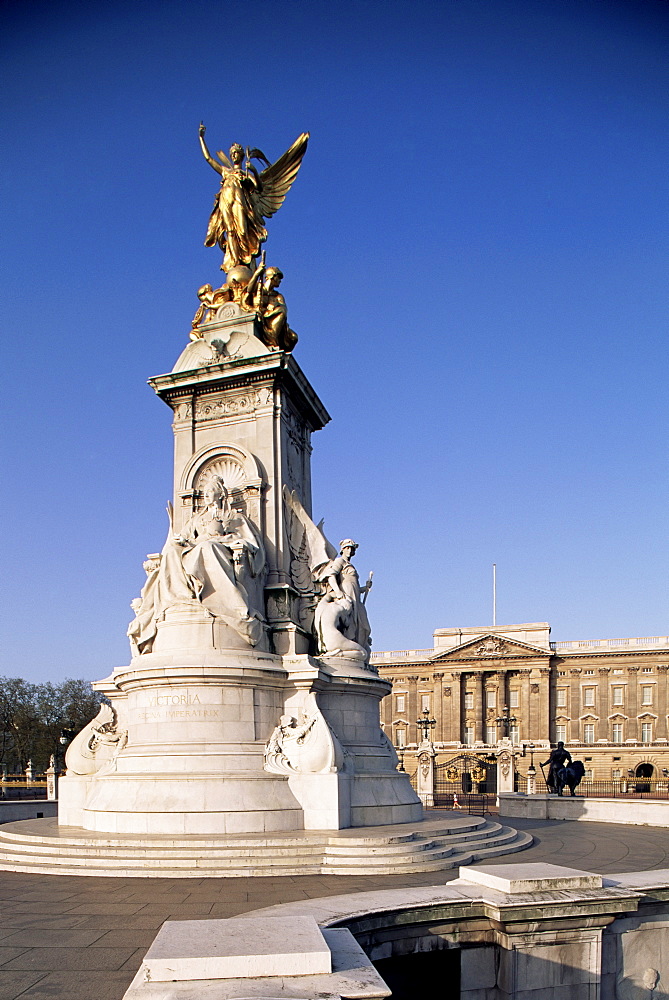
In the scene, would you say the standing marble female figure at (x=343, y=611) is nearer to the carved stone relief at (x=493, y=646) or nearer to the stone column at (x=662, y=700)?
the carved stone relief at (x=493, y=646)

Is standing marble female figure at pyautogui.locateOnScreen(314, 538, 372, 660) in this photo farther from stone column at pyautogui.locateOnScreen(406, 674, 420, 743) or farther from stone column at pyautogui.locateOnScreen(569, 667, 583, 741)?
stone column at pyautogui.locateOnScreen(569, 667, 583, 741)

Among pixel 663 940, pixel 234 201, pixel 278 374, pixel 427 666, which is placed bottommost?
pixel 427 666

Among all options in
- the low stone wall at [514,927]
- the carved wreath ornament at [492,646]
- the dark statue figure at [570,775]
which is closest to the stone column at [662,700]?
the carved wreath ornament at [492,646]

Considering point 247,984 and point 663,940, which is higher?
point 247,984

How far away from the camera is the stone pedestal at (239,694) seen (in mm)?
14805

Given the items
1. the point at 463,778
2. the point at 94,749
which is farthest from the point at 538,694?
the point at 94,749

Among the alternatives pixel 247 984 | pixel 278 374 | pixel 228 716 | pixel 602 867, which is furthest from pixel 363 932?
pixel 278 374

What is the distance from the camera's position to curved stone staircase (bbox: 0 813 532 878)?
482 inches

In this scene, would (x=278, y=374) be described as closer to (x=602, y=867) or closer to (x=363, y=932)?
(x=602, y=867)

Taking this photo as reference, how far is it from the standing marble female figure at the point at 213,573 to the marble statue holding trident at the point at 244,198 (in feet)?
23.6

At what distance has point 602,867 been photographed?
42.6 ft

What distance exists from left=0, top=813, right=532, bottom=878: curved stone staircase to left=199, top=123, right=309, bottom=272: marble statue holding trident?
1453 centimetres

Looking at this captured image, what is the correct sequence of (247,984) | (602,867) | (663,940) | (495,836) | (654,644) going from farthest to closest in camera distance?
(654,644) → (495,836) → (602,867) → (663,940) → (247,984)

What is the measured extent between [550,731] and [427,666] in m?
14.4
